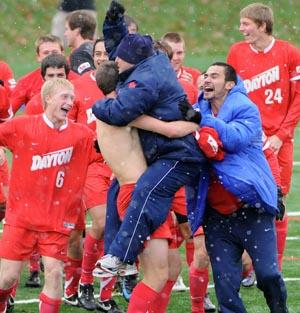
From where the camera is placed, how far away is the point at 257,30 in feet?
34.0

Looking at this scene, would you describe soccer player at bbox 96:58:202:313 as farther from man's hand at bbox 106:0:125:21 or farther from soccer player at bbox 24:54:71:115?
soccer player at bbox 24:54:71:115

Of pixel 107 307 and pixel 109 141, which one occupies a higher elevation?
pixel 109 141

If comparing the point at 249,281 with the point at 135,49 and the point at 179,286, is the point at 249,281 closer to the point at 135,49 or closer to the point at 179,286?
the point at 179,286

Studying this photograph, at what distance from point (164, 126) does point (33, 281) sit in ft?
10.2

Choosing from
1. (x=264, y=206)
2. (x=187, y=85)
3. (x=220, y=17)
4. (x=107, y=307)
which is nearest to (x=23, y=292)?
(x=107, y=307)

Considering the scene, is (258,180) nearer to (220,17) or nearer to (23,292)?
(23,292)

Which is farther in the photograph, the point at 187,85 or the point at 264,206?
the point at 187,85

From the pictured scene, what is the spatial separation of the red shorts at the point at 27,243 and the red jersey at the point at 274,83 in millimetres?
2801

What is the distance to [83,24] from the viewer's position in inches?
452

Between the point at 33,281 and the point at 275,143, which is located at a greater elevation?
the point at 275,143

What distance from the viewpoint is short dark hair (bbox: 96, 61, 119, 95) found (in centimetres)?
792

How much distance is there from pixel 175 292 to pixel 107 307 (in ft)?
2.79

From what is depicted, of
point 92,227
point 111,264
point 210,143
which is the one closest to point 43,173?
point 111,264

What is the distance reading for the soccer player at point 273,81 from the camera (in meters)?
10.4
